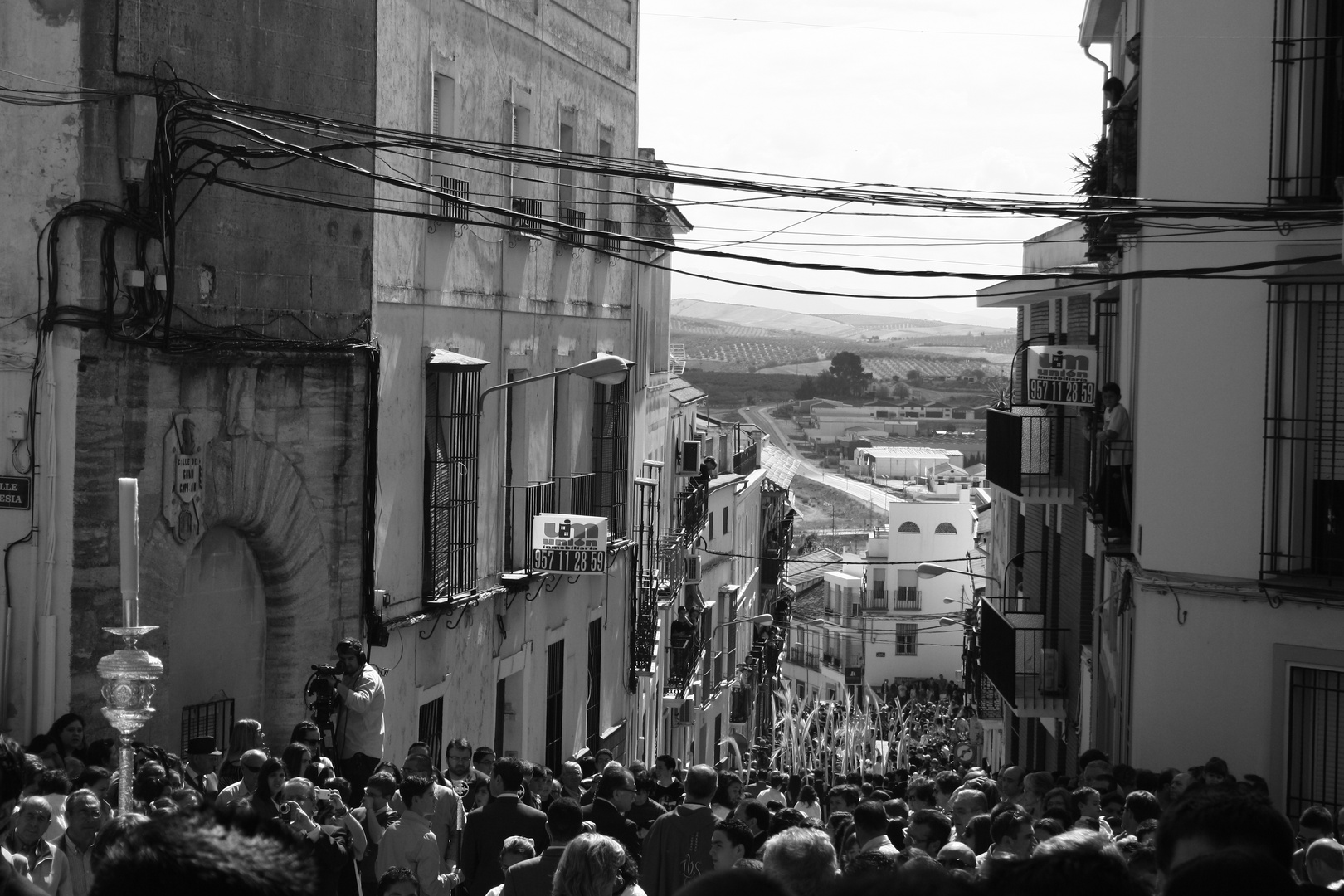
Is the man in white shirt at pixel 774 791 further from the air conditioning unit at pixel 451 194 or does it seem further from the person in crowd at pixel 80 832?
the air conditioning unit at pixel 451 194

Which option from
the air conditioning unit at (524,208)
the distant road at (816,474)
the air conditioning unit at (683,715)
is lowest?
the air conditioning unit at (683,715)

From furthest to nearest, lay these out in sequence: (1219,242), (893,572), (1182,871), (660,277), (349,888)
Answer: (893,572)
(660,277)
(1219,242)
(349,888)
(1182,871)

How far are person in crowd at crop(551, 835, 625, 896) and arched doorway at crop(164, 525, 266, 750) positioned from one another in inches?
287

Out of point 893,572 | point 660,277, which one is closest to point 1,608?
point 660,277

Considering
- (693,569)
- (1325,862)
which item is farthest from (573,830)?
(693,569)

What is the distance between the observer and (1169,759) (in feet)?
47.5

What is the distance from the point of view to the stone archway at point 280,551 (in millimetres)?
13852

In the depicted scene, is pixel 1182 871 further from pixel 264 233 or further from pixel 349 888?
pixel 264 233

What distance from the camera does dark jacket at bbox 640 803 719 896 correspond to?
8.85 m

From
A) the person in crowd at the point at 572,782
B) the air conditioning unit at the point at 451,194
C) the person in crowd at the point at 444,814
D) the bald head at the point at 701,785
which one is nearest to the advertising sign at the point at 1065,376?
the air conditioning unit at the point at 451,194

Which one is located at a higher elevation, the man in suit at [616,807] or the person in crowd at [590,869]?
the person in crowd at [590,869]

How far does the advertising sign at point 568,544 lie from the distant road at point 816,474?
285 ft

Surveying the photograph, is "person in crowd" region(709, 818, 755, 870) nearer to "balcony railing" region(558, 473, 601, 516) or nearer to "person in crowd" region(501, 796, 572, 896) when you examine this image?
"person in crowd" region(501, 796, 572, 896)

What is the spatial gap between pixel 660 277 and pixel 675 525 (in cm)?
522
